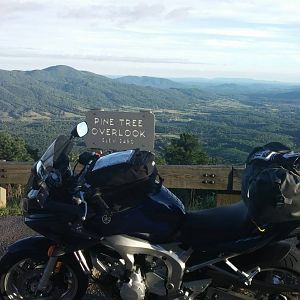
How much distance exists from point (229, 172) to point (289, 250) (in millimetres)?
2177

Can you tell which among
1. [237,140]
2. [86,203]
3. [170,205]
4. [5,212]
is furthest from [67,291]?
[237,140]

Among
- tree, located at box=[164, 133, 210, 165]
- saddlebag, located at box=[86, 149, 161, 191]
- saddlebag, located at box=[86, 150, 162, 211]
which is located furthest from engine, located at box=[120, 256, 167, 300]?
tree, located at box=[164, 133, 210, 165]

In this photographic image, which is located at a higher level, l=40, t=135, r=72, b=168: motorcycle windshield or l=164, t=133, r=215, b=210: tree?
l=40, t=135, r=72, b=168: motorcycle windshield

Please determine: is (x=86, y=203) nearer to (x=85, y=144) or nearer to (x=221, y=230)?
(x=221, y=230)

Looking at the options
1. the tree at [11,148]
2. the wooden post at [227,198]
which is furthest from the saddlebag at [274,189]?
the tree at [11,148]

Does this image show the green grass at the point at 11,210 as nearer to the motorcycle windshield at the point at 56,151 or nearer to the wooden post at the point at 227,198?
the wooden post at the point at 227,198

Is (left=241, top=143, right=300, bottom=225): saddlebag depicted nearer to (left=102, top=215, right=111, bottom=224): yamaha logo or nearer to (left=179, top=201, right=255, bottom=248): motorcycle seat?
(left=179, top=201, right=255, bottom=248): motorcycle seat

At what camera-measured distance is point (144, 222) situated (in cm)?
339

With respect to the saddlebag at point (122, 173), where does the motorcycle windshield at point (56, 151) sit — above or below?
above

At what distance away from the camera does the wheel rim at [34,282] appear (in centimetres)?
369

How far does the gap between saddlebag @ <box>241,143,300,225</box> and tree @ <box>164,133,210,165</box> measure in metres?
10.3

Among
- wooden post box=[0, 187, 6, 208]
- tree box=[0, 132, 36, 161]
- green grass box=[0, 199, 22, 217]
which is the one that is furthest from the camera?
tree box=[0, 132, 36, 161]

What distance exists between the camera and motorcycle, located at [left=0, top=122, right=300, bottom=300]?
3.36m

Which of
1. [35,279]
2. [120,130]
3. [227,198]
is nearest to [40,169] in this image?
[35,279]
